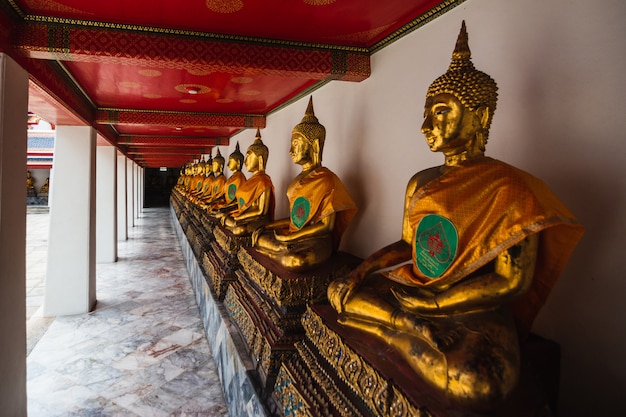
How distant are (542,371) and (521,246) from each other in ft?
1.77

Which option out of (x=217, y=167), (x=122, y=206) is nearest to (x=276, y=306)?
(x=217, y=167)

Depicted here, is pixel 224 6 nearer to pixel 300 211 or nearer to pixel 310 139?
pixel 310 139

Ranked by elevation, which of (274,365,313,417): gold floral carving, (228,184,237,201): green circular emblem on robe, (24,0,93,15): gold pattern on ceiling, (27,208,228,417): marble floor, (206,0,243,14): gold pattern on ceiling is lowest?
(27,208,228,417): marble floor

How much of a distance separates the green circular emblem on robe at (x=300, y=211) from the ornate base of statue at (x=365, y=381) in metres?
0.97

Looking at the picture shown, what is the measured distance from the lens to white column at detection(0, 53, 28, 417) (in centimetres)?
214

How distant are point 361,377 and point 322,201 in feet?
4.90

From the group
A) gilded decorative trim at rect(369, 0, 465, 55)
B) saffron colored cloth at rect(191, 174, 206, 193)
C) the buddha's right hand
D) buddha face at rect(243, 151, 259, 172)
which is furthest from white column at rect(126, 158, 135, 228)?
the buddha's right hand

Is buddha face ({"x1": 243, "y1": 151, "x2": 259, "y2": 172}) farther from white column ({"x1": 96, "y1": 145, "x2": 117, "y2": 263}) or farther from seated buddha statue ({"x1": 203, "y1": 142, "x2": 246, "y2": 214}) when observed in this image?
white column ({"x1": 96, "y1": 145, "x2": 117, "y2": 263})

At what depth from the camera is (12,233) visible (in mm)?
2289

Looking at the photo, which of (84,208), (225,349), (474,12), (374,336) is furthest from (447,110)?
(84,208)

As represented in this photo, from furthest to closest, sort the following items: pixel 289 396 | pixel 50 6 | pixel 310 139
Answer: pixel 310 139 → pixel 50 6 → pixel 289 396

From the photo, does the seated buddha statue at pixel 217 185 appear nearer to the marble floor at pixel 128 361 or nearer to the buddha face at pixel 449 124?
the marble floor at pixel 128 361

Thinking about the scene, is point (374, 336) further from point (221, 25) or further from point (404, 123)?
point (221, 25)

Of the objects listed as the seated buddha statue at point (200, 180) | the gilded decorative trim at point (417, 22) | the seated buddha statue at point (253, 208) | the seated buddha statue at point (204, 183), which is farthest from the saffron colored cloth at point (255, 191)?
the seated buddha statue at point (200, 180)
